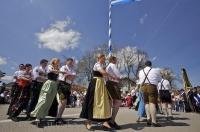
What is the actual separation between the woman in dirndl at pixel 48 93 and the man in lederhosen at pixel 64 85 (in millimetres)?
310

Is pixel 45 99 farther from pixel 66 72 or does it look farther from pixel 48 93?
pixel 66 72

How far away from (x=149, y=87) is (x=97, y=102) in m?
1.94

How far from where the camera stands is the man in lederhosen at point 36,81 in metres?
9.88

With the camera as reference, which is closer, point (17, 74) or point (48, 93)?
point (48, 93)

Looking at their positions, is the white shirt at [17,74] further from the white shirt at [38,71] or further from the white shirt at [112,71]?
the white shirt at [112,71]

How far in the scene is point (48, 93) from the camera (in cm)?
856

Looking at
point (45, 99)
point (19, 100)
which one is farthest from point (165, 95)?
point (19, 100)

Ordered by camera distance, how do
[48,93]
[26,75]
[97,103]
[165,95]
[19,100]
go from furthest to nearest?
[165,95] < [26,75] < [19,100] < [48,93] < [97,103]

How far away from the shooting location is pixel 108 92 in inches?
329

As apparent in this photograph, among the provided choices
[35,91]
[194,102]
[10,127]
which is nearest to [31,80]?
[35,91]

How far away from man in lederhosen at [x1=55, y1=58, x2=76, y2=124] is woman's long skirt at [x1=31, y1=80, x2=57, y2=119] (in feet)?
1.18

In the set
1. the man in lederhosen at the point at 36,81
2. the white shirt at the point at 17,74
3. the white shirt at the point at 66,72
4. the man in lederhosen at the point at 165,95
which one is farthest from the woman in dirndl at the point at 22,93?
the man in lederhosen at the point at 165,95

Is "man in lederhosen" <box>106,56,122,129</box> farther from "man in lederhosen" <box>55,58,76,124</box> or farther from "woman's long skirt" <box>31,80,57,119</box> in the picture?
"woman's long skirt" <box>31,80,57,119</box>

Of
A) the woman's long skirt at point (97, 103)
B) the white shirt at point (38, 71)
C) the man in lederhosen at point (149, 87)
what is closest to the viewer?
the woman's long skirt at point (97, 103)
